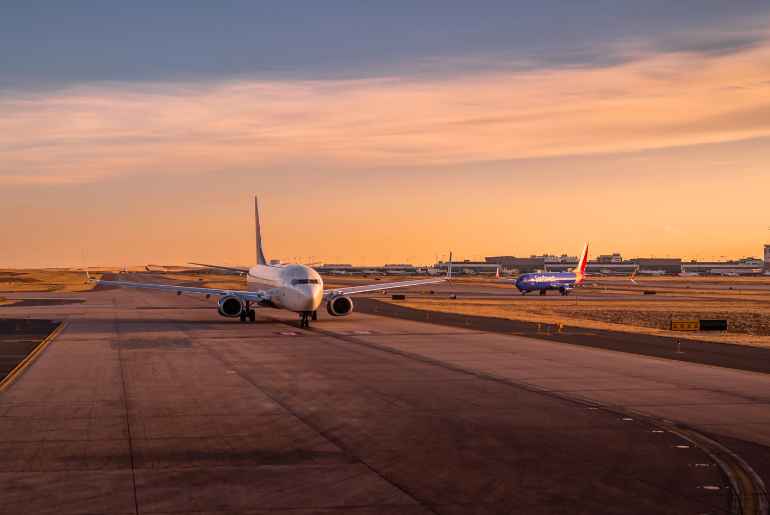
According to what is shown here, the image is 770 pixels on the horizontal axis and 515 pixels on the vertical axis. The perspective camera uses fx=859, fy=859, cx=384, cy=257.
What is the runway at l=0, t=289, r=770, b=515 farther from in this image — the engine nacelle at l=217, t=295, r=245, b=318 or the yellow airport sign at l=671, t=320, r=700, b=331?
the engine nacelle at l=217, t=295, r=245, b=318

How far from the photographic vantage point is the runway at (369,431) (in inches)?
566

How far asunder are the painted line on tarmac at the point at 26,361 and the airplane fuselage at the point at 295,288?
536 inches

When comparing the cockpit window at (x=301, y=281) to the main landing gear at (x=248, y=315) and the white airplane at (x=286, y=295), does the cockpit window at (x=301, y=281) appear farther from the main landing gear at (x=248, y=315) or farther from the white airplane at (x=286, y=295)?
the main landing gear at (x=248, y=315)

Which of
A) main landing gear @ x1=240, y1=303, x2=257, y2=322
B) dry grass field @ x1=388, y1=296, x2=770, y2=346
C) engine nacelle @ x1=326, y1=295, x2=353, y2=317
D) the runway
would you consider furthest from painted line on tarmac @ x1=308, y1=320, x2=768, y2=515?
main landing gear @ x1=240, y1=303, x2=257, y2=322

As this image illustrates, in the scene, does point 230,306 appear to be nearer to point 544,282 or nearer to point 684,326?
point 684,326

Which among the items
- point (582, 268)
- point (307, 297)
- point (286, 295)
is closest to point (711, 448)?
point (307, 297)

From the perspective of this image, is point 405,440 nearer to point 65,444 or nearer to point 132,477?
point 132,477

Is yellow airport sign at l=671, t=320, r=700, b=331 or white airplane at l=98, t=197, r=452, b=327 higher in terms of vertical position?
white airplane at l=98, t=197, r=452, b=327

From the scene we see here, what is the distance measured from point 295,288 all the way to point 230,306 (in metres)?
6.98

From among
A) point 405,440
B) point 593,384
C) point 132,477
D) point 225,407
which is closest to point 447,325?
point 593,384

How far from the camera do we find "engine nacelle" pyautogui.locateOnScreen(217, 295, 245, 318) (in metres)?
58.4

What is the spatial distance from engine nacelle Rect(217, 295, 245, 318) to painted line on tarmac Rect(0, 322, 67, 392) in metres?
10.5

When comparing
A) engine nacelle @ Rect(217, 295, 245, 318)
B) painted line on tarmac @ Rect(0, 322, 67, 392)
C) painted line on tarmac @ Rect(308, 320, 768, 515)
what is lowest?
painted line on tarmac @ Rect(308, 320, 768, 515)

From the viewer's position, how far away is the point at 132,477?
15594 mm
